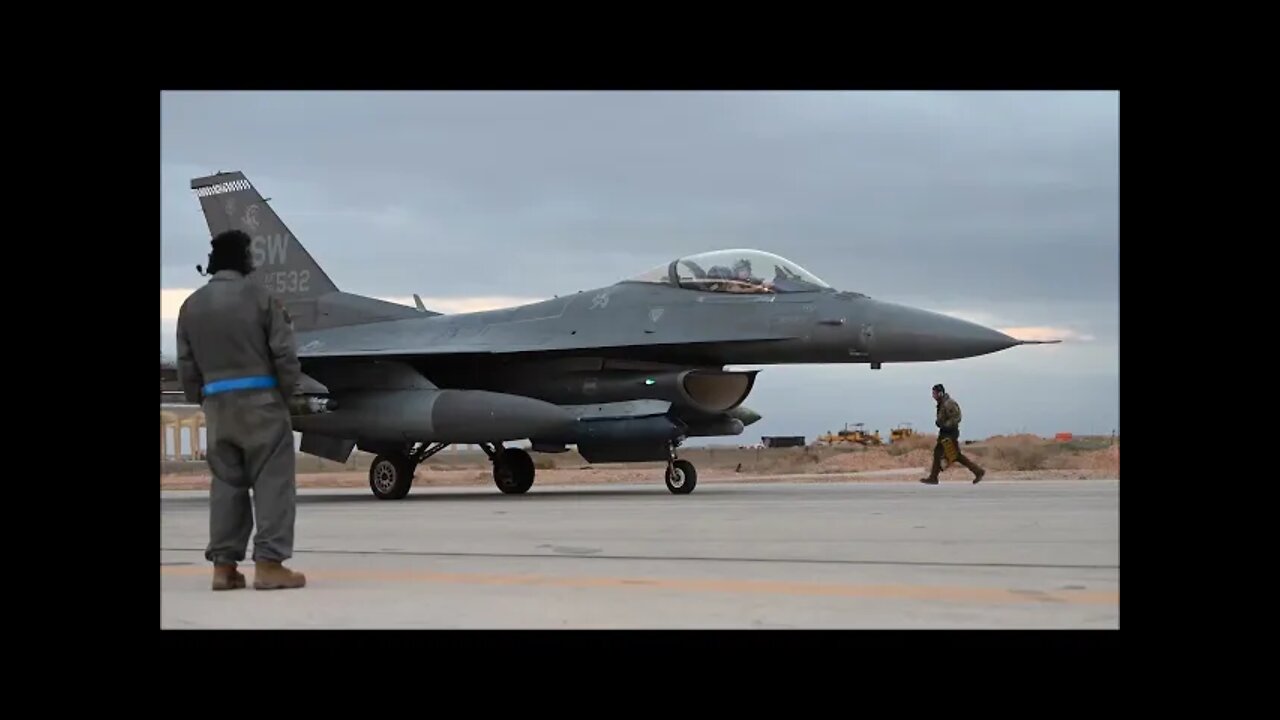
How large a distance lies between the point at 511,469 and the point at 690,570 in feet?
38.2

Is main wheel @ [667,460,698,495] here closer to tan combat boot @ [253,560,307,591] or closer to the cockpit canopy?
the cockpit canopy

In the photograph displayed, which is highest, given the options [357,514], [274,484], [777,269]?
[777,269]

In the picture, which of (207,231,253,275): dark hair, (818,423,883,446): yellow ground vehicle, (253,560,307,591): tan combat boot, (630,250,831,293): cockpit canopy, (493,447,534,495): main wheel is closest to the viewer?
(253,560,307,591): tan combat boot

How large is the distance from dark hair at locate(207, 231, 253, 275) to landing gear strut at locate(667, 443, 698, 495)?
10267mm

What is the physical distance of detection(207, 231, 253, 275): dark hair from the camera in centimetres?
679

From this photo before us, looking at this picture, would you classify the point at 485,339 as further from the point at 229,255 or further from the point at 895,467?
the point at 895,467

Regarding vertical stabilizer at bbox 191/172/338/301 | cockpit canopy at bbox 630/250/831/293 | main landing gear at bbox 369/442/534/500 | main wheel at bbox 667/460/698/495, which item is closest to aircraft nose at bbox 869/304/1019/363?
cockpit canopy at bbox 630/250/831/293

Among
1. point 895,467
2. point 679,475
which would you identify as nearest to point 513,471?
point 679,475

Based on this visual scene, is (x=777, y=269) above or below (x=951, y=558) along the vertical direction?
above

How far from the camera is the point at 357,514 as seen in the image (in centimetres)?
1335
